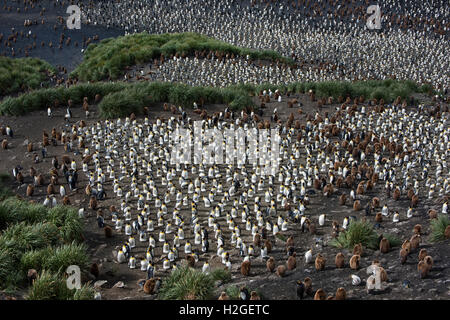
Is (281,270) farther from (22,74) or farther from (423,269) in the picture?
(22,74)

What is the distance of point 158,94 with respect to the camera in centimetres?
3048

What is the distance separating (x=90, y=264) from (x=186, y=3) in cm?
5058

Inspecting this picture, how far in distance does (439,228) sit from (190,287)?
815cm

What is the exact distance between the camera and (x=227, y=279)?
14914mm

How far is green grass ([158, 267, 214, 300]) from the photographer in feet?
43.6

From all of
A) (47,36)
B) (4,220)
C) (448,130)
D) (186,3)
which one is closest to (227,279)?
(4,220)

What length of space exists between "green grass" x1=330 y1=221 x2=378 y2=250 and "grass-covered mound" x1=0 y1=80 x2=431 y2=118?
1493cm

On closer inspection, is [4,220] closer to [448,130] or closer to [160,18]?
[448,130]

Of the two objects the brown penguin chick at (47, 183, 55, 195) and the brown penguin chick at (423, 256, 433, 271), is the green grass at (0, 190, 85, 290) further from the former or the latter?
the brown penguin chick at (423, 256, 433, 271)

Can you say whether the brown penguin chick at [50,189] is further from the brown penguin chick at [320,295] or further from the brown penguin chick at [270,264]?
the brown penguin chick at [320,295]

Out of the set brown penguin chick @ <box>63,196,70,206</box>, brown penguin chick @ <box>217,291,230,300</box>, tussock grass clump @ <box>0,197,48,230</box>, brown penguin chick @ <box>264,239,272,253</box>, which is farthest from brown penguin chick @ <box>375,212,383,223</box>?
brown penguin chick @ <box>63,196,70,206</box>
